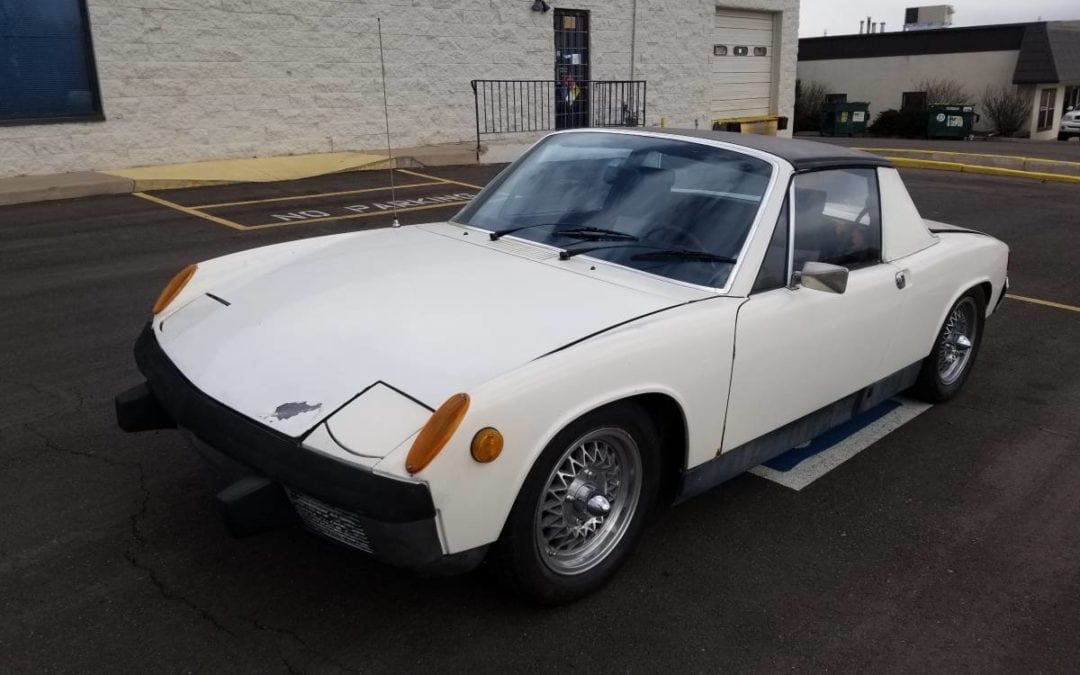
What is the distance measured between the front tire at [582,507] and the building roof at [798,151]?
59.1 inches

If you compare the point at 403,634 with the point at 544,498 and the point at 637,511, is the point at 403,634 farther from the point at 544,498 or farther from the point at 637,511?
the point at 637,511

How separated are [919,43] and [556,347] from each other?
45184 mm

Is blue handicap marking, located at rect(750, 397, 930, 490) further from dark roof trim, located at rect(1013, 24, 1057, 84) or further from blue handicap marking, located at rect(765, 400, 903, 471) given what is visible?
dark roof trim, located at rect(1013, 24, 1057, 84)

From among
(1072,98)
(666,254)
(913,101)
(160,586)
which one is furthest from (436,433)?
(1072,98)

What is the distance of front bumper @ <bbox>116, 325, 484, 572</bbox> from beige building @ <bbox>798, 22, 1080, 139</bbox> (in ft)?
136

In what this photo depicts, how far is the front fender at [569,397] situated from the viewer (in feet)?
8.21

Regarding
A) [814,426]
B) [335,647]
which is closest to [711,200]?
[814,426]

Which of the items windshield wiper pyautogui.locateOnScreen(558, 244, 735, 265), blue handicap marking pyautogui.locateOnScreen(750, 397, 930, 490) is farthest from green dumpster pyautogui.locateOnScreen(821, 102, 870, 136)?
windshield wiper pyautogui.locateOnScreen(558, 244, 735, 265)

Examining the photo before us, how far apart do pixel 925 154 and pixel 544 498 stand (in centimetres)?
1955

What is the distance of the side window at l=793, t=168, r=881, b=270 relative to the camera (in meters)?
3.85

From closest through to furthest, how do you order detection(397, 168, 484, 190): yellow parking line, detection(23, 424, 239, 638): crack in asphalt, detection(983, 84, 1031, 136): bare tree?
detection(23, 424, 239, 638): crack in asphalt → detection(397, 168, 484, 190): yellow parking line → detection(983, 84, 1031, 136): bare tree

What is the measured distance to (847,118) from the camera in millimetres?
37406

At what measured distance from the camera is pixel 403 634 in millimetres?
2895

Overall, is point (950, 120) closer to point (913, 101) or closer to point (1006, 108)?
point (913, 101)
